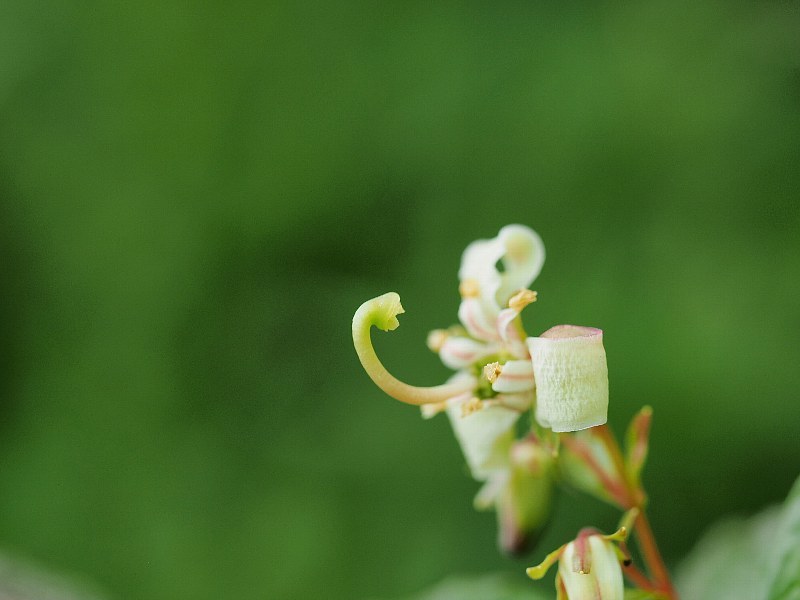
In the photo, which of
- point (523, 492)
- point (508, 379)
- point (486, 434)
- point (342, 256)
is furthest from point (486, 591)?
point (342, 256)

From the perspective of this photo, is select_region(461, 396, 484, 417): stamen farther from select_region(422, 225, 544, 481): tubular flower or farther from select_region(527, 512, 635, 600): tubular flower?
select_region(527, 512, 635, 600): tubular flower

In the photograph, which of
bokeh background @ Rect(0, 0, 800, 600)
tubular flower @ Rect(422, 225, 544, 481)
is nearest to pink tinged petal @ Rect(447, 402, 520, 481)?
tubular flower @ Rect(422, 225, 544, 481)

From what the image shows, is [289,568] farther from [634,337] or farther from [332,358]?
[634,337]

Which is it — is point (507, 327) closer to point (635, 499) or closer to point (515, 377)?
point (515, 377)

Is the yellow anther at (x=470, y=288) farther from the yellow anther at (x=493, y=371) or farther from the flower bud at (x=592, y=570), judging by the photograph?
the flower bud at (x=592, y=570)

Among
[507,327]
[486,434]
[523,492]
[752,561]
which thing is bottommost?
[752,561]

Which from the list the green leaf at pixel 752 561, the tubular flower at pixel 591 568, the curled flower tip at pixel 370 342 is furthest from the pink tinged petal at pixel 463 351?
the green leaf at pixel 752 561

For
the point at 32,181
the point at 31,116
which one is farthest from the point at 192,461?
the point at 31,116
